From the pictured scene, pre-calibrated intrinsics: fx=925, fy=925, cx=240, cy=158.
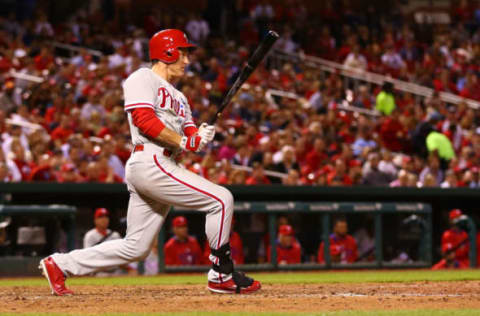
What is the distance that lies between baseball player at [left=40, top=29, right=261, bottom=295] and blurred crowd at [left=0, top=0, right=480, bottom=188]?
473 cm

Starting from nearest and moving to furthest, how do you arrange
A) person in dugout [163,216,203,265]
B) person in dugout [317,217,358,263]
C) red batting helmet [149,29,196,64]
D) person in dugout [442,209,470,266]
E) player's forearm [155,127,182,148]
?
player's forearm [155,127,182,148]
red batting helmet [149,29,196,64]
person in dugout [163,216,203,265]
person in dugout [317,217,358,263]
person in dugout [442,209,470,266]

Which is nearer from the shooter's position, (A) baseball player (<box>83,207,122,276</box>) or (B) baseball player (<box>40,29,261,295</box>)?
(B) baseball player (<box>40,29,261,295</box>)

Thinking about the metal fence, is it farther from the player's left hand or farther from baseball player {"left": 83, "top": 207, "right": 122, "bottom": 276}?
the player's left hand

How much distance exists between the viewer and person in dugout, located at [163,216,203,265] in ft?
36.0

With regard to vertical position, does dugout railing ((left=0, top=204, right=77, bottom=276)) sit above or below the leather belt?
below

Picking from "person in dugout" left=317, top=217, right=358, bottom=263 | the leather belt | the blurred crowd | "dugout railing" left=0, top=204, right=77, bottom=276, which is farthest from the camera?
the blurred crowd

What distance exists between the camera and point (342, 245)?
11867mm

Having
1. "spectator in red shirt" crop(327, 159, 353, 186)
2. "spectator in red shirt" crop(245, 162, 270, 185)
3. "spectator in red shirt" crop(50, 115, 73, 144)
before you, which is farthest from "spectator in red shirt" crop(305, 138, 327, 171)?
"spectator in red shirt" crop(50, 115, 73, 144)

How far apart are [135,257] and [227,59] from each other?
12.1 meters

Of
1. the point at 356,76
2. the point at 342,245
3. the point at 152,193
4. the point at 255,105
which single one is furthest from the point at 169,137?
the point at 356,76

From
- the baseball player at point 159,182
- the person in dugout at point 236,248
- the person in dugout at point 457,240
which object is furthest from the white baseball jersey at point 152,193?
the person in dugout at point 457,240

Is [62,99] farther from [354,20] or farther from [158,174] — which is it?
[354,20]

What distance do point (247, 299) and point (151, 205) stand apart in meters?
0.94

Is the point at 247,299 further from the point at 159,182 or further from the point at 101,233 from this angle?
the point at 101,233
